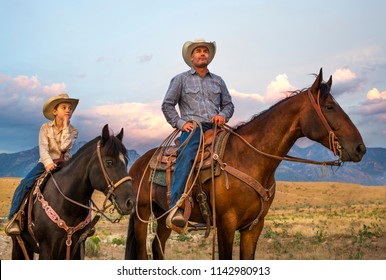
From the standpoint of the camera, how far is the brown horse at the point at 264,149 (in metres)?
6.66

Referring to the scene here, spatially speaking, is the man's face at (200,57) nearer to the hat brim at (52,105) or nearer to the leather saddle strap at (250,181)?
the leather saddle strap at (250,181)

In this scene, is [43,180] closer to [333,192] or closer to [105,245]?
[105,245]

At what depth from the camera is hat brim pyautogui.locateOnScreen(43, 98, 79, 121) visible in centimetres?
737

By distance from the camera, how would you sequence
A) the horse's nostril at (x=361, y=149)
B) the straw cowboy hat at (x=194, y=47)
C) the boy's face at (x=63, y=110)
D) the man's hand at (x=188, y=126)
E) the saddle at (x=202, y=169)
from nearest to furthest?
1. the horse's nostril at (x=361, y=149)
2. the saddle at (x=202, y=169)
3. the boy's face at (x=63, y=110)
4. the man's hand at (x=188, y=126)
5. the straw cowboy hat at (x=194, y=47)

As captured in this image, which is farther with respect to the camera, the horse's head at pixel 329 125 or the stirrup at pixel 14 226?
the stirrup at pixel 14 226

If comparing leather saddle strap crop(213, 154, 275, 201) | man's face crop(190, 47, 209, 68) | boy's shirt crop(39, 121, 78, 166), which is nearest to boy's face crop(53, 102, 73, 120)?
boy's shirt crop(39, 121, 78, 166)

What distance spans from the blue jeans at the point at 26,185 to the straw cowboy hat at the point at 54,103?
77cm

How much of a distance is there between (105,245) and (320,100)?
14.3 m

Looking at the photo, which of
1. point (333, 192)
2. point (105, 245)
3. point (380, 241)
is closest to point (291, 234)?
point (380, 241)

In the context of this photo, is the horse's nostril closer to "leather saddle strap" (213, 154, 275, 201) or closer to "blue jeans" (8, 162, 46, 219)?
"leather saddle strap" (213, 154, 275, 201)

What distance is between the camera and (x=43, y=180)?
6.98 m

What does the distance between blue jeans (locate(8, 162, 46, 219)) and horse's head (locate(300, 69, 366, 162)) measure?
3.96 meters

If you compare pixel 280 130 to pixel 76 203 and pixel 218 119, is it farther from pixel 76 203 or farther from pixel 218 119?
pixel 76 203

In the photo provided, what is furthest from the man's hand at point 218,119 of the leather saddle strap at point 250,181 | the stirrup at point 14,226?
the stirrup at point 14,226
